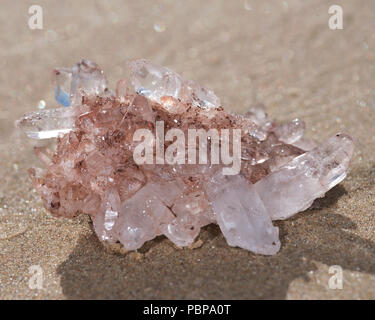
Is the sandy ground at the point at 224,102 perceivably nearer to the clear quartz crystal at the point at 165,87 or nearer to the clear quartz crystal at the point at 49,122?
the clear quartz crystal at the point at 49,122

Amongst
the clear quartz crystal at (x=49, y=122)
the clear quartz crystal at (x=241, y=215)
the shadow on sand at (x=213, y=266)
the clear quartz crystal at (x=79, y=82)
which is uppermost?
the clear quartz crystal at (x=79, y=82)

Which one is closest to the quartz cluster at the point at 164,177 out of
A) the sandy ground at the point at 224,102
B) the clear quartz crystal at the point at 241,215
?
the clear quartz crystal at the point at 241,215

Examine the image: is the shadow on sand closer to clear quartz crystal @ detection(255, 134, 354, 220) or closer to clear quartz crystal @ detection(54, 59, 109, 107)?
clear quartz crystal @ detection(255, 134, 354, 220)

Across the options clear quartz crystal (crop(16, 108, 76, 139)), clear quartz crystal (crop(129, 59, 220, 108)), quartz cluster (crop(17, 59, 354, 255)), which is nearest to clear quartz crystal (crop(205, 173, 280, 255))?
quartz cluster (crop(17, 59, 354, 255))

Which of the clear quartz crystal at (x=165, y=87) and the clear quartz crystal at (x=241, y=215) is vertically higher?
the clear quartz crystal at (x=165, y=87)

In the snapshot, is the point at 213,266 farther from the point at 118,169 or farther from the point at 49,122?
the point at 49,122

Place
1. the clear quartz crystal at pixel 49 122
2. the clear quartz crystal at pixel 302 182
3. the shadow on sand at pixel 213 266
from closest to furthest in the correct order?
the shadow on sand at pixel 213 266
the clear quartz crystal at pixel 302 182
the clear quartz crystal at pixel 49 122

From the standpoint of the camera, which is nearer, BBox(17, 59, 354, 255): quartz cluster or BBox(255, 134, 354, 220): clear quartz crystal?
BBox(17, 59, 354, 255): quartz cluster
